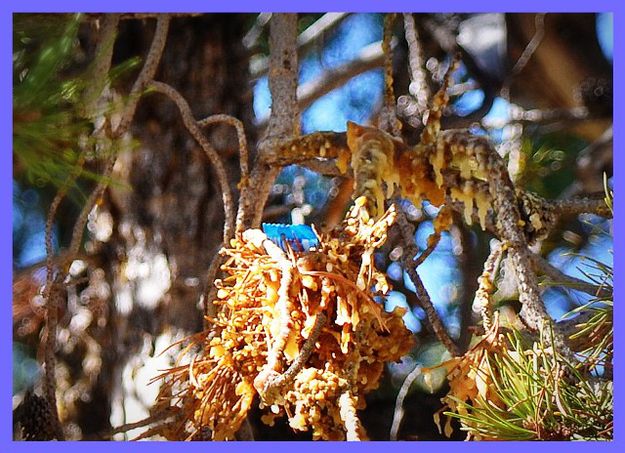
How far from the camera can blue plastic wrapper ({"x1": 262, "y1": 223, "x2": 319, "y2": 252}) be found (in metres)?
0.79

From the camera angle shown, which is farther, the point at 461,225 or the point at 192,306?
the point at 461,225

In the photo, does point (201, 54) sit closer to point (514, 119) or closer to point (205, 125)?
point (205, 125)

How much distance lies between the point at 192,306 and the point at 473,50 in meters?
0.54

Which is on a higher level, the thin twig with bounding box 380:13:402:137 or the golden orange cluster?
the thin twig with bounding box 380:13:402:137

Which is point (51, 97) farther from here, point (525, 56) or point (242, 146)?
point (525, 56)

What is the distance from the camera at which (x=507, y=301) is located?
977 mm

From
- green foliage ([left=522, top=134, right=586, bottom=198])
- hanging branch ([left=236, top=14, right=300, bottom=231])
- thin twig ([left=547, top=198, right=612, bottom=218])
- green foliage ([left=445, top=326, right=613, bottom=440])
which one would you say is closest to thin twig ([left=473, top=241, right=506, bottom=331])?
green foliage ([left=445, top=326, right=613, bottom=440])

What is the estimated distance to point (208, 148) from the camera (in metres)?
0.94

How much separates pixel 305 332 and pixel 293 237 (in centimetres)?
12

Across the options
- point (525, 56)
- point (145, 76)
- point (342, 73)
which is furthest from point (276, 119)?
point (525, 56)

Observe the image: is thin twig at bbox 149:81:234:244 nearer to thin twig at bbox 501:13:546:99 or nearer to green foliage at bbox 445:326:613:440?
green foliage at bbox 445:326:613:440

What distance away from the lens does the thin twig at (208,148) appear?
0.91 metres

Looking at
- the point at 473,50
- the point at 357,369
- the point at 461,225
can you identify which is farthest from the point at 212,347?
the point at 473,50

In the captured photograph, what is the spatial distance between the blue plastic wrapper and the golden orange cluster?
17mm
